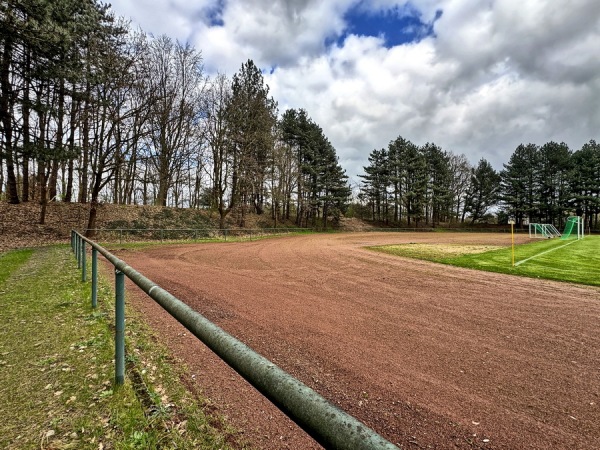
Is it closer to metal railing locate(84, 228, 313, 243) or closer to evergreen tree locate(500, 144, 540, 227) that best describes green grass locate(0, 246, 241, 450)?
metal railing locate(84, 228, 313, 243)

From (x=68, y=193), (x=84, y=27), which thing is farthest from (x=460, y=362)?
(x=68, y=193)

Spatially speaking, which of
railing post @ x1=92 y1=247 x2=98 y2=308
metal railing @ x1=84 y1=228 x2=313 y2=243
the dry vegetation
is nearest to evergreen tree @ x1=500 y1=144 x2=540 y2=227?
metal railing @ x1=84 y1=228 x2=313 y2=243

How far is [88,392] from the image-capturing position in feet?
9.32

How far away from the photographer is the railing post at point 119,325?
2.74 metres

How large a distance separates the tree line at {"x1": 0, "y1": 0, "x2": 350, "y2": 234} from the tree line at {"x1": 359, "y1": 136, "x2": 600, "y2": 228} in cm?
1364

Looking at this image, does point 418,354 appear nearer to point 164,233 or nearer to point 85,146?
point 164,233

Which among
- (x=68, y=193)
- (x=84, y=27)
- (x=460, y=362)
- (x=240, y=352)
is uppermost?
(x=84, y=27)

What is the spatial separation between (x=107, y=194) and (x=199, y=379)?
38.9 metres

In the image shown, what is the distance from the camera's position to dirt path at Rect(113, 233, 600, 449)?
2807mm

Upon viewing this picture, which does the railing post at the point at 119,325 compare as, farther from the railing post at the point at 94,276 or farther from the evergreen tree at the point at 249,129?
the evergreen tree at the point at 249,129

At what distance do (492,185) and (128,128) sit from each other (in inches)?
2438

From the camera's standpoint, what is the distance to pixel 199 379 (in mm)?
3414

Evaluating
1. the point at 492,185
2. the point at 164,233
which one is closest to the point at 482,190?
the point at 492,185

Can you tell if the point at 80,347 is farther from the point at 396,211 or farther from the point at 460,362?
the point at 396,211
